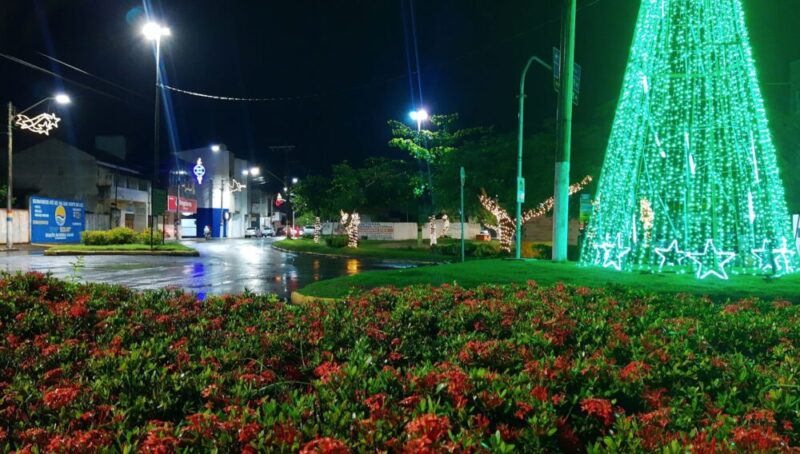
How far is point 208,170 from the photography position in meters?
75.4

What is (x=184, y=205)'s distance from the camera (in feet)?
219

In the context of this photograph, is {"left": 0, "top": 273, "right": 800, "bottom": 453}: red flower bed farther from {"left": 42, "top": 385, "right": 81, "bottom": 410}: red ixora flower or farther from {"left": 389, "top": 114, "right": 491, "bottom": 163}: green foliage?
{"left": 389, "top": 114, "right": 491, "bottom": 163}: green foliage

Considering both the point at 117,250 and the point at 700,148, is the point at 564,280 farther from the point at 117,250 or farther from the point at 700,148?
the point at 117,250

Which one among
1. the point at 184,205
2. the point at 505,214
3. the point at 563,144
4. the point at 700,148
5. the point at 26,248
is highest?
the point at 184,205

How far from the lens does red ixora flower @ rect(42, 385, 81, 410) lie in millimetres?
3052

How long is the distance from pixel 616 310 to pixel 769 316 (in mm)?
1394

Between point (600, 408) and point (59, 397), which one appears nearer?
point (600, 408)

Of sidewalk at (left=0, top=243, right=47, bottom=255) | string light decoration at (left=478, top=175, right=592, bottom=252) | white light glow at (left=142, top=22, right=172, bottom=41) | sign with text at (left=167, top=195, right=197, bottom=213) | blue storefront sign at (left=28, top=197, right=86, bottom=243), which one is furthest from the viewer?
sign with text at (left=167, top=195, right=197, bottom=213)

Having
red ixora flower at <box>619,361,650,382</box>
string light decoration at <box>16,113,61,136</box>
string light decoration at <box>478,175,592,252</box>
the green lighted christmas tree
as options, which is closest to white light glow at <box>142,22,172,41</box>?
string light decoration at <box>16,113,61,136</box>

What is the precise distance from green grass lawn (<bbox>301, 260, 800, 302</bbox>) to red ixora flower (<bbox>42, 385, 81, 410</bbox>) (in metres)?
6.89

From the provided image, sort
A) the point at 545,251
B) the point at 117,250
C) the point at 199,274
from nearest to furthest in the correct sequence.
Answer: the point at 199,274 < the point at 545,251 < the point at 117,250

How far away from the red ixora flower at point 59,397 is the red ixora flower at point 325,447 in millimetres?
1500

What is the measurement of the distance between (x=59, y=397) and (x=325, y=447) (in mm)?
1682

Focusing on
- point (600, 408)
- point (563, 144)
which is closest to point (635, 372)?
point (600, 408)
